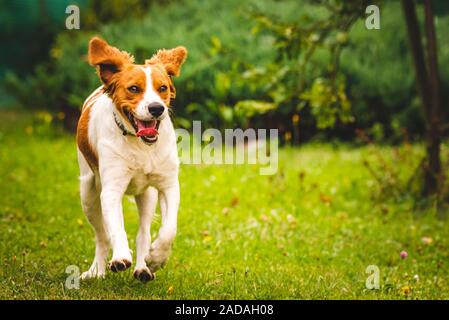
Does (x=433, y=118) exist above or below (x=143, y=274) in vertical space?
→ above

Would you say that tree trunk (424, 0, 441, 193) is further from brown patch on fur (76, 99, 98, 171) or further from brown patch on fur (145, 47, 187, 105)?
brown patch on fur (76, 99, 98, 171)

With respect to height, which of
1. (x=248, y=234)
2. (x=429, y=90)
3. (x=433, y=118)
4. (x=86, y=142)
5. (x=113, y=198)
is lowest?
(x=248, y=234)

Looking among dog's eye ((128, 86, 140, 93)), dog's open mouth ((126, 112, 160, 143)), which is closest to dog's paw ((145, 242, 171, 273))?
dog's open mouth ((126, 112, 160, 143))

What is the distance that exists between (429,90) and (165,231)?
13.6ft

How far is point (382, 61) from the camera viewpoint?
37.8 ft

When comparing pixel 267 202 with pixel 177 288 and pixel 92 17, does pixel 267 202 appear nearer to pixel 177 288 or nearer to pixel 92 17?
pixel 177 288

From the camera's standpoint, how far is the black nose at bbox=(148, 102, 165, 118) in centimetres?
439

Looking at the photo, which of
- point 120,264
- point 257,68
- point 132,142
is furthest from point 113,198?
point 257,68

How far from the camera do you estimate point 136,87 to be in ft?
14.8

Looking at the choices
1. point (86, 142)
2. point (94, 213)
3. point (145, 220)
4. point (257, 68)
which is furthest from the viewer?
point (257, 68)

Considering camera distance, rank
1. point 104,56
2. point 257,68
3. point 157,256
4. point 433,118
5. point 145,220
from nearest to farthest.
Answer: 1. point 104,56
2. point 157,256
3. point 145,220
4. point 433,118
5. point 257,68

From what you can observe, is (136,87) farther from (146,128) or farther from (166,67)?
(166,67)

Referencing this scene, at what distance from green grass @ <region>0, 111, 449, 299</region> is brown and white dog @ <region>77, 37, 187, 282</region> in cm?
42
